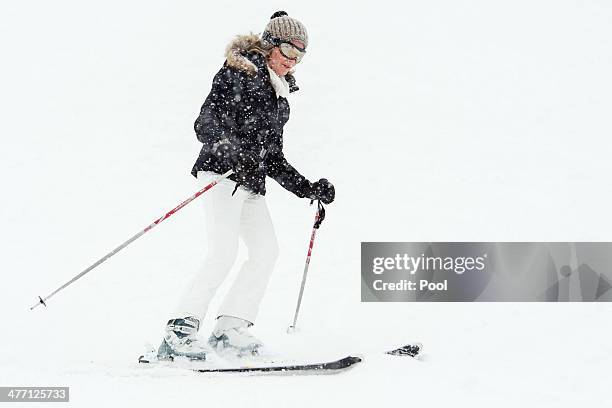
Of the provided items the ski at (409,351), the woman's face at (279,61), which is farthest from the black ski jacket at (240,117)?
the ski at (409,351)

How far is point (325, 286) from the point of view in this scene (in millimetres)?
8922

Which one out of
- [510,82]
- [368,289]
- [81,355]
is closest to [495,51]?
[510,82]

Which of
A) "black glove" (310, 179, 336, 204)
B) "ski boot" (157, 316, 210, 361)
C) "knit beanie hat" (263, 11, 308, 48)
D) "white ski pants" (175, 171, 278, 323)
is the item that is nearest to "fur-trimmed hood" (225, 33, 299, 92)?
"knit beanie hat" (263, 11, 308, 48)

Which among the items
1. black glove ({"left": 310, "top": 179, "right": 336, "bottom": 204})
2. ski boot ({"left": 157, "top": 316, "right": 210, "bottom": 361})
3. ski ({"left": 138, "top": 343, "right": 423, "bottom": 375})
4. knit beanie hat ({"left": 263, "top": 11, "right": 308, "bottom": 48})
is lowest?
ski ({"left": 138, "top": 343, "right": 423, "bottom": 375})

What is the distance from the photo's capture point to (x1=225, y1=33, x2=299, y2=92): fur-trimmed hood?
507cm

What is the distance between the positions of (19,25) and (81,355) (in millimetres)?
18073

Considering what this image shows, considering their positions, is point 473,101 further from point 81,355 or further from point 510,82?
point 81,355

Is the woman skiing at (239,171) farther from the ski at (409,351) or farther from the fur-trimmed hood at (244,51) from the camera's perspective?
the ski at (409,351)

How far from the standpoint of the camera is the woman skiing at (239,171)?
496 centimetres

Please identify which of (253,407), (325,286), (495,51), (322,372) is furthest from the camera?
(495,51)

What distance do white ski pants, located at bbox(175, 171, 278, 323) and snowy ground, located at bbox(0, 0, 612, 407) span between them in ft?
2.07

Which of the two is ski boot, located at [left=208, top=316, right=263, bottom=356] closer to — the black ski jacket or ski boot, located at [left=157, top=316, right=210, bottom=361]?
ski boot, located at [left=157, top=316, right=210, bottom=361]

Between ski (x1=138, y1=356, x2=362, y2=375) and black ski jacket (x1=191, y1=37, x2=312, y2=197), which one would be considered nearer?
ski (x1=138, y1=356, x2=362, y2=375)

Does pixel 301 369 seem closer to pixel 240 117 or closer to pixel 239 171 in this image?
pixel 239 171
